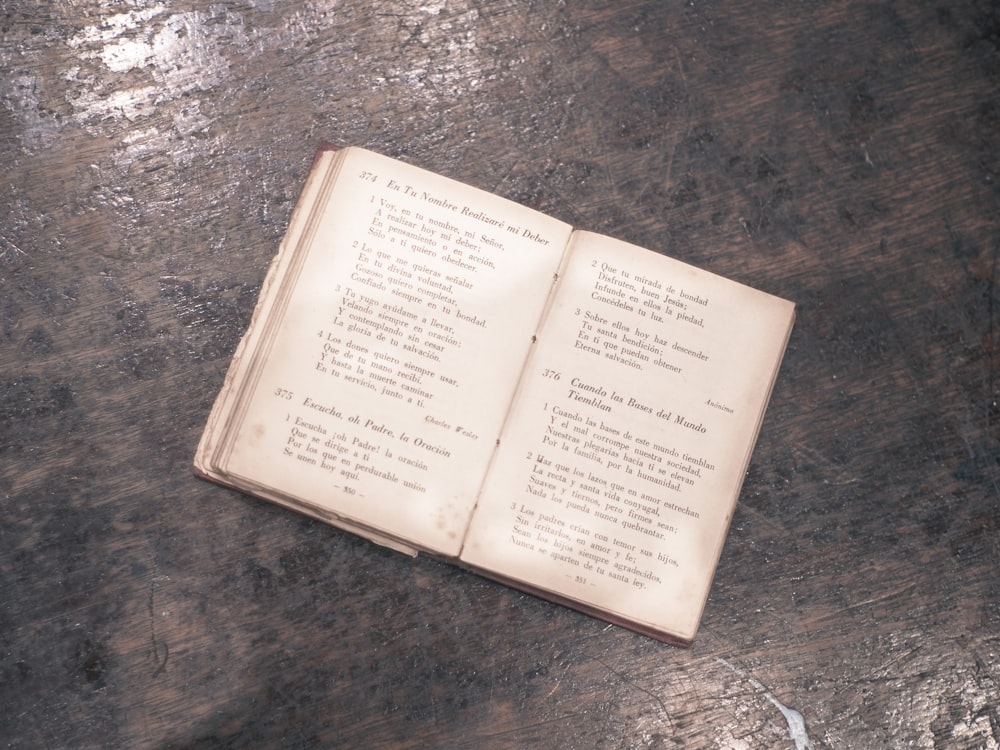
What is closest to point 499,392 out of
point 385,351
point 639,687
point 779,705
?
point 385,351

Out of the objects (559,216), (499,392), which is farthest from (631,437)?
(559,216)

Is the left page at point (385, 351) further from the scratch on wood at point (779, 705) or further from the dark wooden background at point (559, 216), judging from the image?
the scratch on wood at point (779, 705)

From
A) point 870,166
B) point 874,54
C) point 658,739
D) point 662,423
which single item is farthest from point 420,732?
point 874,54

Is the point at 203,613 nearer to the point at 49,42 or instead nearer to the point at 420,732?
the point at 420,732

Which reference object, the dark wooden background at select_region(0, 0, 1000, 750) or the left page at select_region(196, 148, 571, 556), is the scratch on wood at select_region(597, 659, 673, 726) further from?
the left page at select_region(196, 148, 571, 556)

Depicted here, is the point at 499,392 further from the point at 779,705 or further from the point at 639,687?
the point at 779,705

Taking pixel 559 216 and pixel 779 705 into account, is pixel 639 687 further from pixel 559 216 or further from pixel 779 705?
pixel 559 216

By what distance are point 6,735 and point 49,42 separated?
2.58ft

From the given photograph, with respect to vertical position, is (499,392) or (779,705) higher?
(499,392)

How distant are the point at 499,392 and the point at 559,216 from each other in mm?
227

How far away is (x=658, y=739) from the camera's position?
3.18ft

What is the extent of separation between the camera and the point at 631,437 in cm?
96

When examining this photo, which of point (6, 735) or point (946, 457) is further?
point (946, 457)

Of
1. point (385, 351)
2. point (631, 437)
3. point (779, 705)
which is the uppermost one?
point (385, 351)
